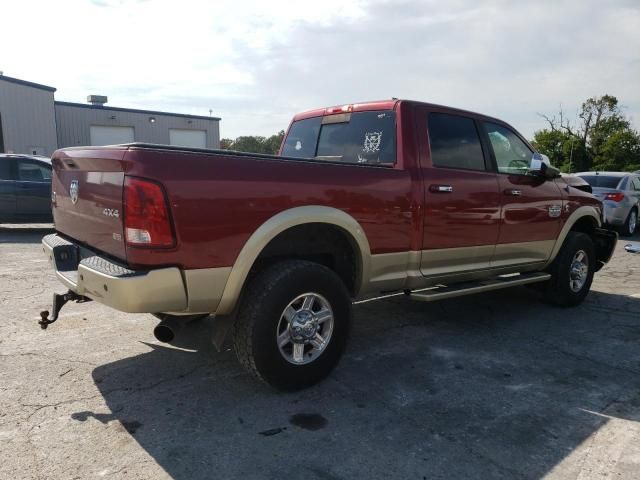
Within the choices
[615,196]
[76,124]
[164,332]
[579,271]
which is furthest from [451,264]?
[76,124]

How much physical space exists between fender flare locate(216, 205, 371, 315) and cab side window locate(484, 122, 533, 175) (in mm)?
2047

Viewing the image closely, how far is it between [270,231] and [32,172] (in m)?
9.54

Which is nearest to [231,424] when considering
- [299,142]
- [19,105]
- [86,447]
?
[86,447]

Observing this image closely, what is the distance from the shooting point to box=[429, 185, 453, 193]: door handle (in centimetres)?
405

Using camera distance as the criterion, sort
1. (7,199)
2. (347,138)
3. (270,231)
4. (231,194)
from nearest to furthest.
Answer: (231,194) < (270,231) < (347,138) < (7,199)

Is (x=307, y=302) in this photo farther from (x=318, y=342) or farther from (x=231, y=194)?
(x=231, y=194)

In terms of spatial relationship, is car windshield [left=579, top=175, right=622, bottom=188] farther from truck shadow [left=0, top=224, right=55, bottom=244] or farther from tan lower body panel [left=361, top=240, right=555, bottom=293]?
truck shadow [left=0, top=224, right=55, bottom=244]

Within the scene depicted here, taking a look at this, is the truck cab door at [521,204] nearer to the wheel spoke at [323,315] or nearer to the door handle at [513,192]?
the door handle at [513,192]

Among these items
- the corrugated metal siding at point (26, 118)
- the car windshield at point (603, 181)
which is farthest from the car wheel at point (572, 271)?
the corrugated metal siding at point (26, 118)

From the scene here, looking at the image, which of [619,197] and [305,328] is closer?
[305,328]

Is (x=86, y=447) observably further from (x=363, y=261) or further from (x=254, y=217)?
(x=363, y=261)

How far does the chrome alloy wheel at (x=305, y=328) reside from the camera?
338cm

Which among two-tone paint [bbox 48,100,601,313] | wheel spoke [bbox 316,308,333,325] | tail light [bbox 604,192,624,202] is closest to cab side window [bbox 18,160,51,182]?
two-tone paint [bbox 48,100,601,313]

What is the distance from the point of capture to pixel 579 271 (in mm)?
5797
